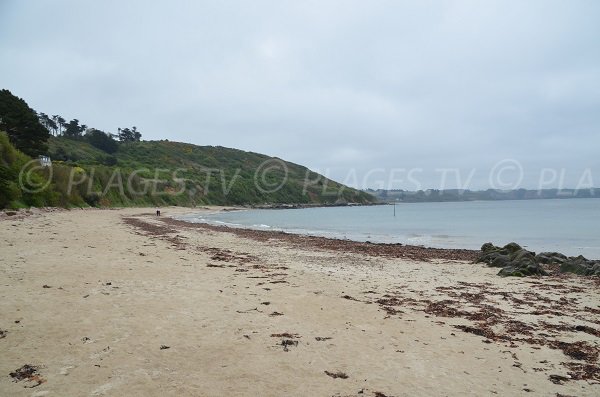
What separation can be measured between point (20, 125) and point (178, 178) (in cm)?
6406

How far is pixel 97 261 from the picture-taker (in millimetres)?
11914

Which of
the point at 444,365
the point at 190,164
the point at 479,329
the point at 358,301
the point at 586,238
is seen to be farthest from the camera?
the point at 190,164

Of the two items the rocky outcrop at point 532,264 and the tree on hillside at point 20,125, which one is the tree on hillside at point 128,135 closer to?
the tree on hillside at point 20,125

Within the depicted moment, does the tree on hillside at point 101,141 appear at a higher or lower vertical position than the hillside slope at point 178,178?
higher

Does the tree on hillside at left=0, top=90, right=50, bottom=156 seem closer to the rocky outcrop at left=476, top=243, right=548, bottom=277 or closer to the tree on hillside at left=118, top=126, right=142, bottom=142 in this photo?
the rocky outcrop at left=476, top=243, right=548, bottom=277

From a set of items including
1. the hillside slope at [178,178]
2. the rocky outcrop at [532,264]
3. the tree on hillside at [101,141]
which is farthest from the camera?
the tree on hillside at [101,141]

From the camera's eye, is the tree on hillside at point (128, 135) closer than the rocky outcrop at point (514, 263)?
No

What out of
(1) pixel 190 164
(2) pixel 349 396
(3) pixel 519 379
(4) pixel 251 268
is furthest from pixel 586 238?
(1) pixel 190 164

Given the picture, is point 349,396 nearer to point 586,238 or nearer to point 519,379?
point 519,379

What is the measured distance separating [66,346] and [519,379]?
20.3 ft

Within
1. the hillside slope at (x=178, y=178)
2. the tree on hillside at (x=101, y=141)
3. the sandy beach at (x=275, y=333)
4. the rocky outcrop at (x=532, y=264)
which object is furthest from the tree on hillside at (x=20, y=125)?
the tree on hillside at (x=101, y=141)

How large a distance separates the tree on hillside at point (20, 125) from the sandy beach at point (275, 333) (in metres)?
45.3

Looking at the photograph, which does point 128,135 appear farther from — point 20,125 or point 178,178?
point 20,125

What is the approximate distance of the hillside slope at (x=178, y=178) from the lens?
2702 inches
